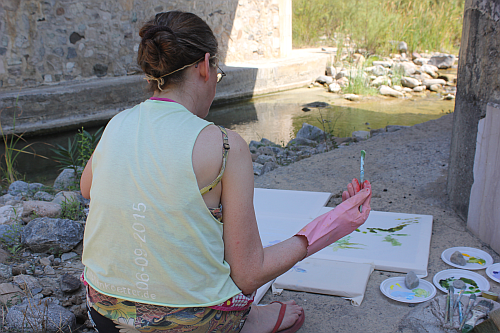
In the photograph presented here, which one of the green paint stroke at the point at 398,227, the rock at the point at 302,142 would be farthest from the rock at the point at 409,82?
the green paint stroke at the point at 398,227

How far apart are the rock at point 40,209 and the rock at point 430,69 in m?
7.38

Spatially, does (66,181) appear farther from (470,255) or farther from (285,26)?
(285,26)

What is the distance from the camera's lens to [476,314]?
143 cm

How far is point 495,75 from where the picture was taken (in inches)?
79.4

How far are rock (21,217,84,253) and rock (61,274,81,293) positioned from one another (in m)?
0.35

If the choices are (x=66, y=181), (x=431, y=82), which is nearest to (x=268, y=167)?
(x=66, y=181)

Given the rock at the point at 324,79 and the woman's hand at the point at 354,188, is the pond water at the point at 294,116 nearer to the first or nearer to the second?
the rock at the point at 324,79

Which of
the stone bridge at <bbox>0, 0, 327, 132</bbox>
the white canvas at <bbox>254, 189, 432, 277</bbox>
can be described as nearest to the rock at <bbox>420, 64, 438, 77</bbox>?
the stone bridge at <bbox>0, 0, 327, 132</bbox>

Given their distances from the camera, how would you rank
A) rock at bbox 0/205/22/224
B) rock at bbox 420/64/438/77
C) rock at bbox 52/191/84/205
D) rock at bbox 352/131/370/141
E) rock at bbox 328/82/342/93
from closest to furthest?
rock at bbox 0/205/22/224, rock at bbox 52/191/84/205, rock at bbox 352/131/370/141, rock at bbox 328/82/342/93, rock at bbox 420/64/438/77

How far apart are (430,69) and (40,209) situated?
7.57m

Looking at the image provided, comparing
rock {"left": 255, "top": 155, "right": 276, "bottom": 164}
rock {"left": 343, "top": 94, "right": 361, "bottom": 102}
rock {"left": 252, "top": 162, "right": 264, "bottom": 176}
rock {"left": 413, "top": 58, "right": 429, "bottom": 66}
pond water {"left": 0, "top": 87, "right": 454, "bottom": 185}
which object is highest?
rock {"left": 413, "top": 58, "right": 429, "bottom": 66}

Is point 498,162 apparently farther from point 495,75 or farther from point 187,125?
point 187,125

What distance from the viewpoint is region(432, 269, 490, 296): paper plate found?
5.65 ft

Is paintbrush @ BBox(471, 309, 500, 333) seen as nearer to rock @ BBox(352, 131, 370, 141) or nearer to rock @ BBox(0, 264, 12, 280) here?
rock @ BBox(0, 264, 12, 280)
